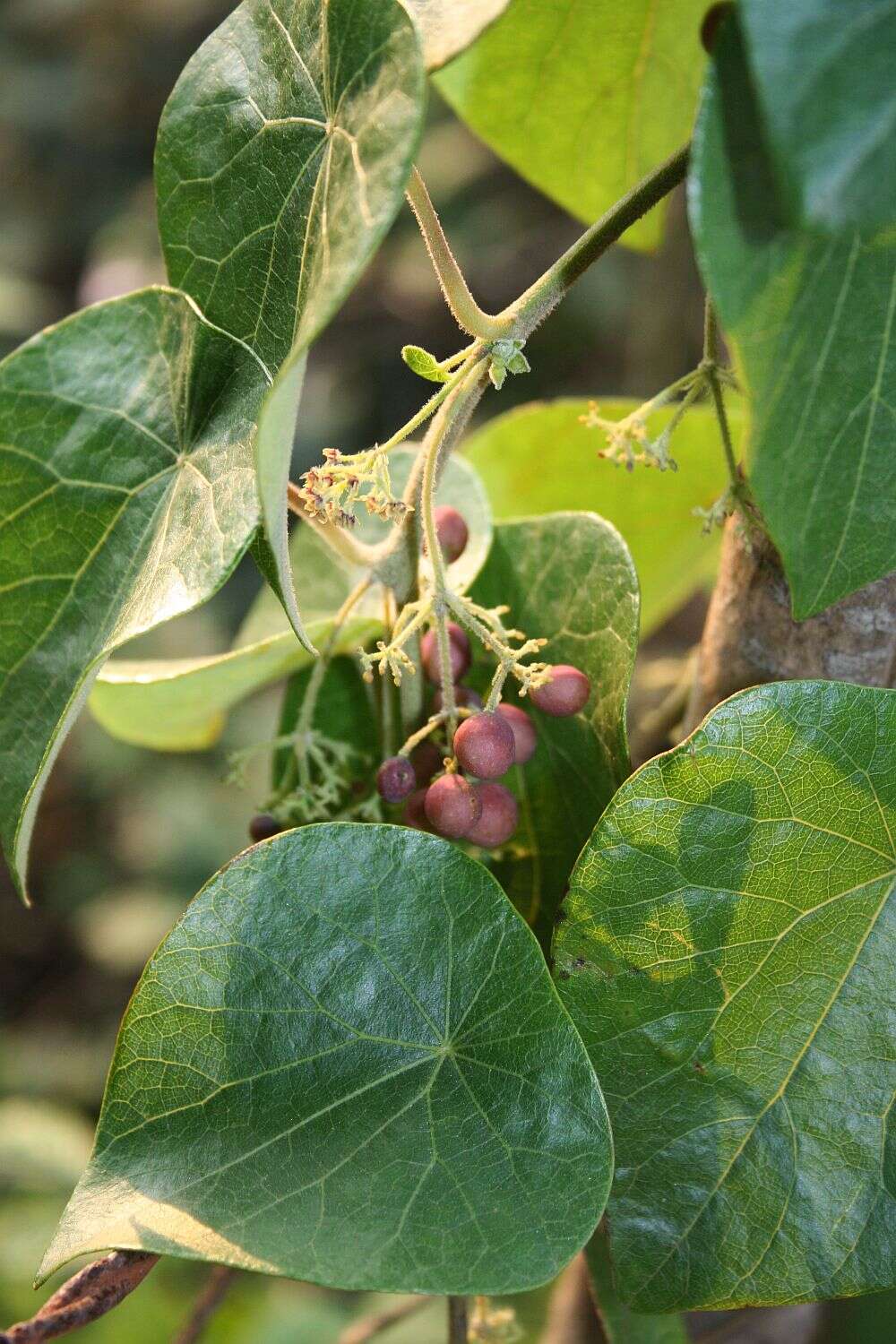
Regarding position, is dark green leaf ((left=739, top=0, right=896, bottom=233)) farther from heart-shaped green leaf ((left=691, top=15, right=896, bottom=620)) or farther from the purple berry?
the purple berry

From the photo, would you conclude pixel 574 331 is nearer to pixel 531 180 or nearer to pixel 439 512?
pixel 531 180

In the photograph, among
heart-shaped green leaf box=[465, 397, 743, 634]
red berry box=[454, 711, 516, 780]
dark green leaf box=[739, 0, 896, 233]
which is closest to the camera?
dark green leaf box=[739, 0, 896, 233]

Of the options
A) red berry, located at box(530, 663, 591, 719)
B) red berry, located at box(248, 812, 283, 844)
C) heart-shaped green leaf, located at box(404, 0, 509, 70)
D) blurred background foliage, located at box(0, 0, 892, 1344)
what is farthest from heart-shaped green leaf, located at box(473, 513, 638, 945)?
blurred background foliage, located at box(0, 0, 892, 1344)

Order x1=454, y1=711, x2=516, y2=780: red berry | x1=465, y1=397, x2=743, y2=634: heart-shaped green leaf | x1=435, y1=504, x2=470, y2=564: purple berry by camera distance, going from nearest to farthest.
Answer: x1=454, y1=711, x2=516, y2=780: red berry → x1=435, y1=504, x2=470, y2=564: purple berry → x1=465, y1=397, x2=743, y2=634: heart-shaped green leaf

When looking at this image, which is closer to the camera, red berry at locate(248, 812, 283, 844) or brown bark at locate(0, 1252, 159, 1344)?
brown bark at locate(0, 1252, 159, 1344)

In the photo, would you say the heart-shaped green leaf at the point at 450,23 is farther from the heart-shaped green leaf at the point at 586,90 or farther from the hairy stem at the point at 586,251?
the heart-shaped green leaf at the point at 586,90

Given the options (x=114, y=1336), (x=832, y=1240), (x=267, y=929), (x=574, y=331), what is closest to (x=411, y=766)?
(x=267, y=929)

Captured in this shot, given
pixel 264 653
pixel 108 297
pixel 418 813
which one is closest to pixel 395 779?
pixel 418 813
